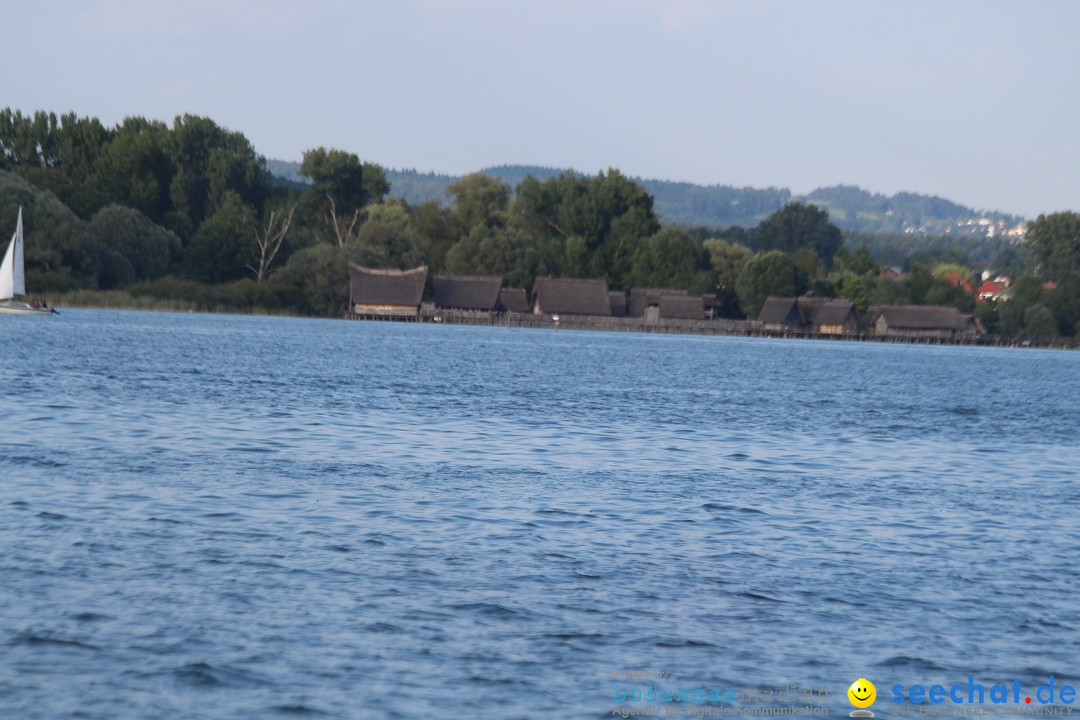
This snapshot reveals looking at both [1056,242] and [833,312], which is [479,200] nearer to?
[833,312]

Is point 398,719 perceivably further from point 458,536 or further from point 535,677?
point 458,536

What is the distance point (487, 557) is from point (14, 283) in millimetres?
68651

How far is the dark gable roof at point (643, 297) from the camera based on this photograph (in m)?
118

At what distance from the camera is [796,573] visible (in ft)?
41.2

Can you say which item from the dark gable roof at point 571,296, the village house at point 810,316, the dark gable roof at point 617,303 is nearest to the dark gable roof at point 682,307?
the dark gable roof at point 617,303

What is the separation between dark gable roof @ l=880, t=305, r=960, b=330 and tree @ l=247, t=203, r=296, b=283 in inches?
2429

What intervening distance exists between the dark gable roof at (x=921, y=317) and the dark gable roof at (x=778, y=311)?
12497mm

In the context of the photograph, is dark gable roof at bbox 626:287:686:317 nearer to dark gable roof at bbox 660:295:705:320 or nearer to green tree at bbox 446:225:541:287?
dark gable roof at bbox 660:295:705:320

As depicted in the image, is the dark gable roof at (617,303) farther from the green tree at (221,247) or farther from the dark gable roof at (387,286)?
the green tree at (221,247)

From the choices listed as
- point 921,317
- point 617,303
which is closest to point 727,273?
point 617,303

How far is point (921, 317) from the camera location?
126375mm

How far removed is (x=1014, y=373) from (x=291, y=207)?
217 ft

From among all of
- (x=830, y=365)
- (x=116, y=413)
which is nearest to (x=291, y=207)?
(x=830, y=365)

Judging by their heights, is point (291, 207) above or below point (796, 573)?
above
